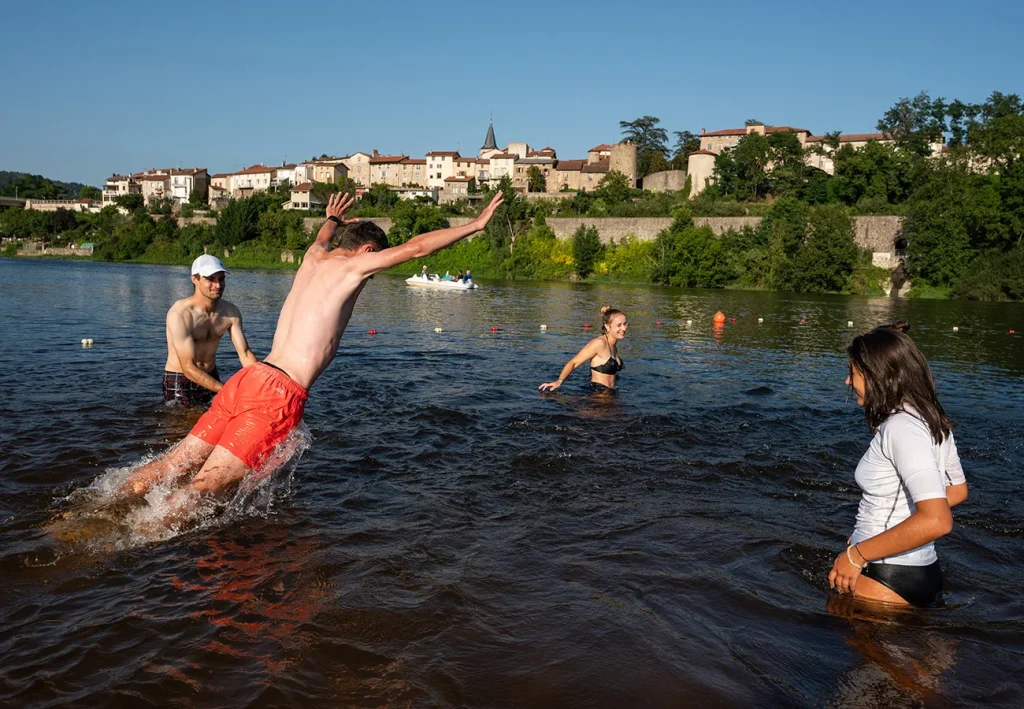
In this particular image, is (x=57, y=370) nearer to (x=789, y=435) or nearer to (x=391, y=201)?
(x=789, y=435)

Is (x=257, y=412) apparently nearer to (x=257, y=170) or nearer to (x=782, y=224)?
(x=782, y=224)

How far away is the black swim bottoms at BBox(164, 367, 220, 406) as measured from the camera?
977 cm

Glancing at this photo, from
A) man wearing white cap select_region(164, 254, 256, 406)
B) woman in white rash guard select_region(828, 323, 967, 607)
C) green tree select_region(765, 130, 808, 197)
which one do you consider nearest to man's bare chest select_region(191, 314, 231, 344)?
man wearing white cap select_region(164, 254, 256, 406)

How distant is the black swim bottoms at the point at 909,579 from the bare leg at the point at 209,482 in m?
4.37

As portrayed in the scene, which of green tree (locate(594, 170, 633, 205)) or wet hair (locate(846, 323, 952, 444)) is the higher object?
green tree (locate(594, 170, 633, 205))

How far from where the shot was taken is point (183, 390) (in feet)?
32.2

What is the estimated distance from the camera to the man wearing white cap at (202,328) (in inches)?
343

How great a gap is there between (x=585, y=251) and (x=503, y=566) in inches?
2646

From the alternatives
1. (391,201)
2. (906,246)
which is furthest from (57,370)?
(391,201)

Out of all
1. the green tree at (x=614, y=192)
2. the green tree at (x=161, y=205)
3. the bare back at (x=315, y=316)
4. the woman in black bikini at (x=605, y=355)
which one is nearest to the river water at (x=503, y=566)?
the woman in black bikini at (x=605, y=355)

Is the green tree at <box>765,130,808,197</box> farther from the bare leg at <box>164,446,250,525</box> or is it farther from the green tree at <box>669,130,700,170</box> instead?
the bare leg at <box>164,446,250,525</box>

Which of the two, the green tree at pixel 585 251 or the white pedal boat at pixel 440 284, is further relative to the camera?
the green tree at pixel 585 251

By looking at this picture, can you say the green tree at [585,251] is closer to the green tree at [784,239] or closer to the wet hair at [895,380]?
the green tree at [784,239]

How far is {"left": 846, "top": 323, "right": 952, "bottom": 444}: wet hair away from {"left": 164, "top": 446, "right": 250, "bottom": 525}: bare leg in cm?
431
